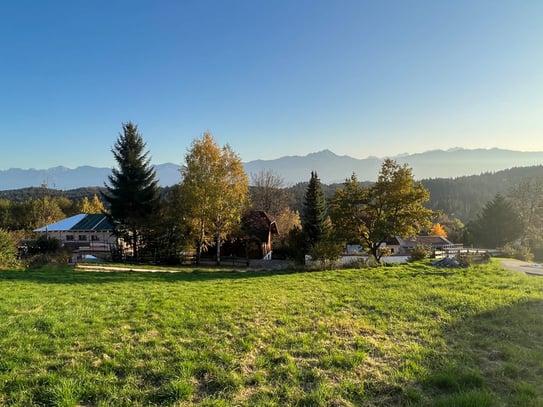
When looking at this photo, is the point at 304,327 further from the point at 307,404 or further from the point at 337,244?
the point at 337,244

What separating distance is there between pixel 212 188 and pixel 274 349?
2152 cm

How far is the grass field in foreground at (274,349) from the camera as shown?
4246 mm

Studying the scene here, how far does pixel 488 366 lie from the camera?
16.9 ft

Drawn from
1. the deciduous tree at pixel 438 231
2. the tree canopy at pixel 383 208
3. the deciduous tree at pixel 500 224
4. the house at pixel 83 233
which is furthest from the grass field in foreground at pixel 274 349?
the deciduous tree at pixel 438 231

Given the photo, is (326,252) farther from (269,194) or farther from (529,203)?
(529,203)

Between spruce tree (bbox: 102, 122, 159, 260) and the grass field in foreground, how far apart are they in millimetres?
18657

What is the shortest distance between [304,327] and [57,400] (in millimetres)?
4615

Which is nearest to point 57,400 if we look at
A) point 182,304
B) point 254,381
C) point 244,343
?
point 254,381

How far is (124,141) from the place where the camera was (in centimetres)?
2948

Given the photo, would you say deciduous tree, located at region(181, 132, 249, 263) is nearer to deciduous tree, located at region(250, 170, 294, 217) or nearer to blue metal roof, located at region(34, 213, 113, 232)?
blue metal roof, located at region(34, 213, 113, 232)

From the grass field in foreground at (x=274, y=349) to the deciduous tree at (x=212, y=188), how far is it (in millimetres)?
15986

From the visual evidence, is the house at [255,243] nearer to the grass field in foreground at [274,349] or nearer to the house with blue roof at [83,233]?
the house with blue roof at [83,233]

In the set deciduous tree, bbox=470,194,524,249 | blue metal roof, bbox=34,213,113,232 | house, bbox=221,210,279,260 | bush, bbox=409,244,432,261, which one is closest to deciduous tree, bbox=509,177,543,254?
deciduous tree, bbox=470,194,524,249

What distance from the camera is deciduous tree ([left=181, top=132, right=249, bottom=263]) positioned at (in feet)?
86.0
